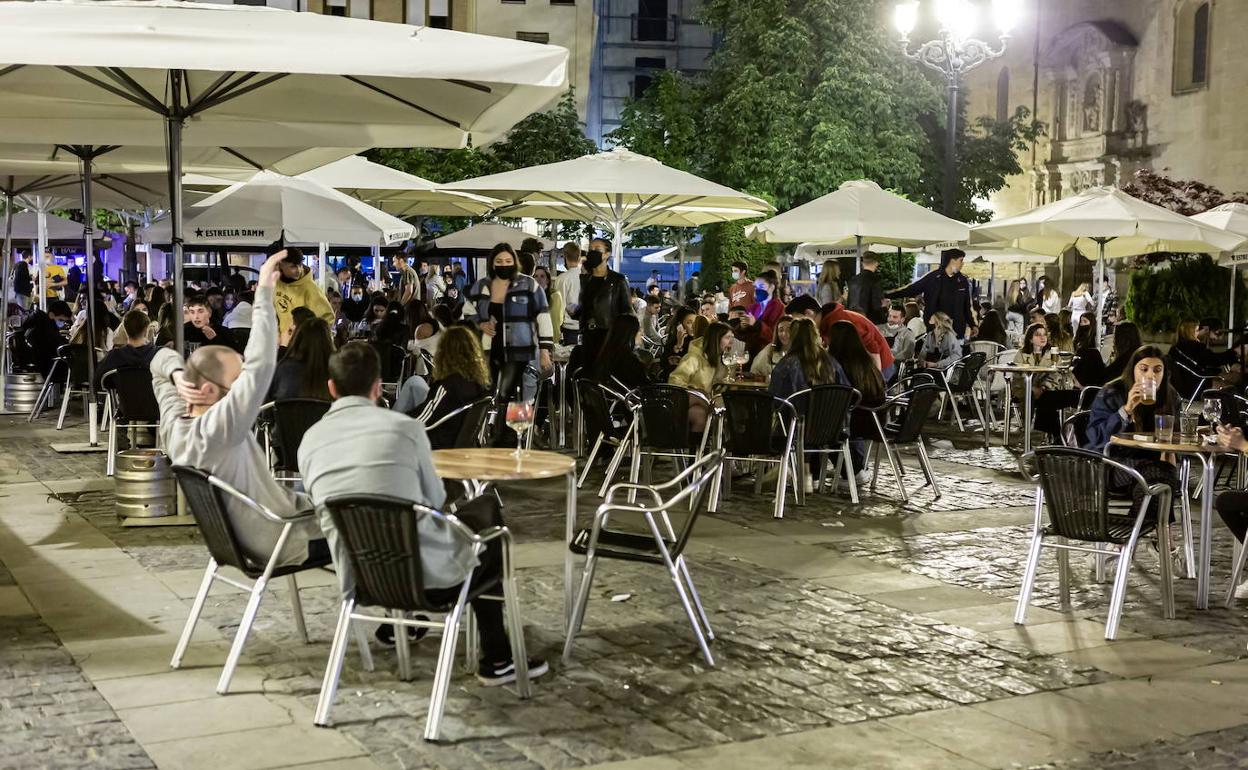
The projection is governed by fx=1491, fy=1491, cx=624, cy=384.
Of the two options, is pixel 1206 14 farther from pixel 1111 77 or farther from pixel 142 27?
pixel 142 27

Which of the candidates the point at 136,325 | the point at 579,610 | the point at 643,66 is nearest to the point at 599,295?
the point at 136,325

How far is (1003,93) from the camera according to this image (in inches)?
2127

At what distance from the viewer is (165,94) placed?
31.9 feet

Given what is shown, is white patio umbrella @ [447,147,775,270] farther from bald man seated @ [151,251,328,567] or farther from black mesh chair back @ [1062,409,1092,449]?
bald man seated @ [151,251,328,567]

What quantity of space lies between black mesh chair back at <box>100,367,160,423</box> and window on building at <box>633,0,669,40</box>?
51732mm

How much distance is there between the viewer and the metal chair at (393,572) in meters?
5.36

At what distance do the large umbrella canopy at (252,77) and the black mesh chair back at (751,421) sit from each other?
2505 millimetres

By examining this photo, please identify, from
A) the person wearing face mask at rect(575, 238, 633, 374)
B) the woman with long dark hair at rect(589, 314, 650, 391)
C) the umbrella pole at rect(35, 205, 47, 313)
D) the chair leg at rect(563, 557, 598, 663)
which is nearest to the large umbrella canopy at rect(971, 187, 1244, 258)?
the person wearing face mask at rect(575, 238, 633, 374)

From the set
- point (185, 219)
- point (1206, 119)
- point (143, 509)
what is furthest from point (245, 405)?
point (1206, 119)

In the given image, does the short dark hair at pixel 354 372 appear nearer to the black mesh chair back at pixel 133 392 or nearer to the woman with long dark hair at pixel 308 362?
the woman with long dark hair at pixel 308 362

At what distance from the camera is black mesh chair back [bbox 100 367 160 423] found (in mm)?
11227

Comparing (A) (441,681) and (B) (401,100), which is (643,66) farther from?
(A) (441,681)

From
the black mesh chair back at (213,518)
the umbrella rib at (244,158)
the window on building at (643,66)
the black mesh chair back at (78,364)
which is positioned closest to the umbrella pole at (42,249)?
the black mesh chair back at (78,364)

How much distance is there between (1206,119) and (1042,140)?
33.3ft
